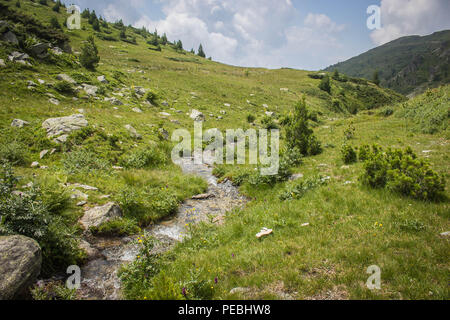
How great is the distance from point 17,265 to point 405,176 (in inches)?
419

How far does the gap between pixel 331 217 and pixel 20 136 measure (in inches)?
597

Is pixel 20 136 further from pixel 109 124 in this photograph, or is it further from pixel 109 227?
pixel 109 227

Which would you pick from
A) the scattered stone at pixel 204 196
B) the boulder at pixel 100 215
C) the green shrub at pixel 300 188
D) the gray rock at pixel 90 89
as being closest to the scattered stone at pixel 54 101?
the gray rock at pixel 90 89

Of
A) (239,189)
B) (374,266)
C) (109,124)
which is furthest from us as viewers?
(109,124)

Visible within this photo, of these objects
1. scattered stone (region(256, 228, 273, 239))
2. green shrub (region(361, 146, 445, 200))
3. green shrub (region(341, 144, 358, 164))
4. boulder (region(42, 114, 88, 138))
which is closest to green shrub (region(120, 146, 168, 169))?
boulder (region(42, 114, 88, 138))

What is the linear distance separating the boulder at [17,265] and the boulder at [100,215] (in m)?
2.64

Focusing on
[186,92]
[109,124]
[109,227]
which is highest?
[186,92]

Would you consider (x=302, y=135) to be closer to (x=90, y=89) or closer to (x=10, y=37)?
(x=90, y=89)

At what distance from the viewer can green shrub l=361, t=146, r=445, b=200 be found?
6.53 meters

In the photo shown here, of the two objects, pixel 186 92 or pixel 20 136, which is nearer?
pixel 20 136

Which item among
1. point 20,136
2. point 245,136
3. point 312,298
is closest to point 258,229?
point 312,298

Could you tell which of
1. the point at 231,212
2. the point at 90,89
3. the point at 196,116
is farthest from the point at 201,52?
the point at 231,212
